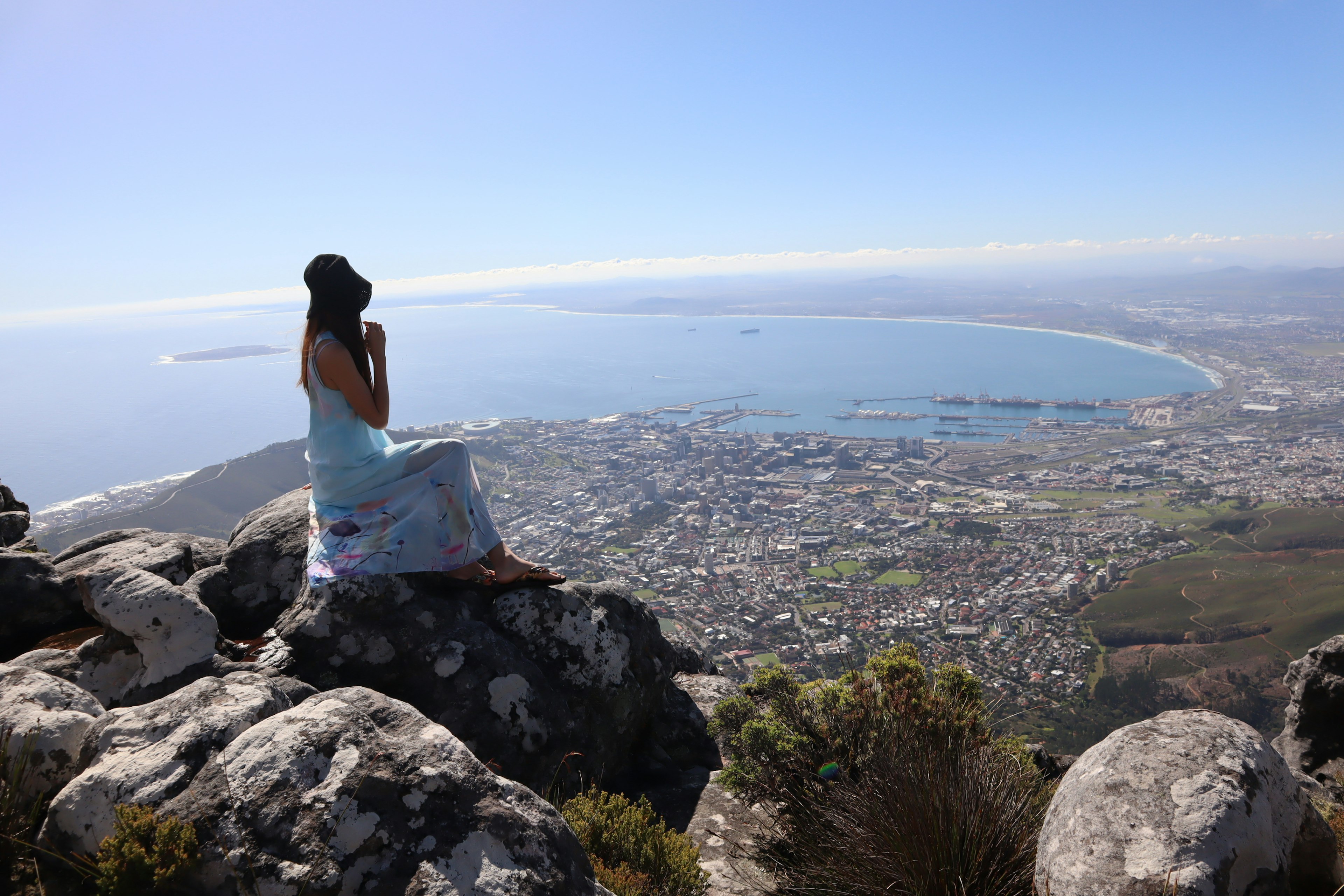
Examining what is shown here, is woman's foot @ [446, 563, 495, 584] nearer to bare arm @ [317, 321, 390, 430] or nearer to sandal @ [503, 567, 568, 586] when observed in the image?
sandal @ [503, 567, 568, 586]

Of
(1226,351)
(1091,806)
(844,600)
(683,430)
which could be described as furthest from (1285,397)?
(1091,806)

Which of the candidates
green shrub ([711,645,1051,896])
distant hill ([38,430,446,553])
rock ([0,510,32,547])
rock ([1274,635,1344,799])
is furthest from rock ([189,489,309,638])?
distant hill ([38,430,446,553])

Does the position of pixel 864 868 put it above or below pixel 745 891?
above

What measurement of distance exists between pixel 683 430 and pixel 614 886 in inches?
2127

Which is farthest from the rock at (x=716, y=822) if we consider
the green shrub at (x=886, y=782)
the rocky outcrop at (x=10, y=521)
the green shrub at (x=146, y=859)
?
the rocky outcrop at (x=10, y=521)

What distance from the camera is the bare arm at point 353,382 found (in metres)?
3.82

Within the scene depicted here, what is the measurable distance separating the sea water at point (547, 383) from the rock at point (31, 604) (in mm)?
24920

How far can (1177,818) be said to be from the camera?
218 cm

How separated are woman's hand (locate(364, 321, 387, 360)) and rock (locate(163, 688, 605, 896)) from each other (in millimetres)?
2507

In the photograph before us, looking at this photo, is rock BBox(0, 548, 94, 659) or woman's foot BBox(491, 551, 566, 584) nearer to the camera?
rock BBox(0, 548, 94, 659)

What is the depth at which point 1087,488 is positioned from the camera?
36.5 meters

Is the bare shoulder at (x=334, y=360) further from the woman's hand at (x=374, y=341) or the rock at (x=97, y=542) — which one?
the rock at (x=97, y=542)

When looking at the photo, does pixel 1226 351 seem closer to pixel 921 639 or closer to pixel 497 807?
pixel 921 639

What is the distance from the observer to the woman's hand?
4.08 m
